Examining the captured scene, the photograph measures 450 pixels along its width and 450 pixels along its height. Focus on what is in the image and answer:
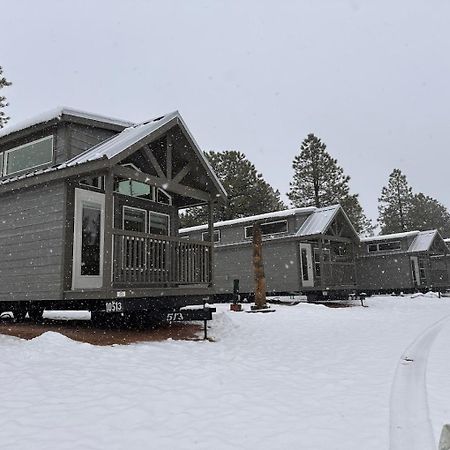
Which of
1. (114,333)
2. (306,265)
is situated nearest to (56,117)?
(114,333)

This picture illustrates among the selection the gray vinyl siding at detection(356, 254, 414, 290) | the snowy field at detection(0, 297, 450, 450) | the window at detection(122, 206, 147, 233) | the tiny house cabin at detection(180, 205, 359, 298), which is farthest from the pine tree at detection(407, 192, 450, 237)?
the snowy field at detection(0, 297, 450, 450)

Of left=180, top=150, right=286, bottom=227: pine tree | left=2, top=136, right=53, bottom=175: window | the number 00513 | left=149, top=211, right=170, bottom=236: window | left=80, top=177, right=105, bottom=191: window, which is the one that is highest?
left=180, top=150, right=286, bottom=227: pine tree

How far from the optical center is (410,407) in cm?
472

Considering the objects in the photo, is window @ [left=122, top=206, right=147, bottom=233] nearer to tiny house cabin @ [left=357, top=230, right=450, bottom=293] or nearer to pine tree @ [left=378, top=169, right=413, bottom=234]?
tiny house cabin @ [left=357, top=230, right=450, bottom=293]

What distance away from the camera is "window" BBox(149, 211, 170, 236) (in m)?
13.6

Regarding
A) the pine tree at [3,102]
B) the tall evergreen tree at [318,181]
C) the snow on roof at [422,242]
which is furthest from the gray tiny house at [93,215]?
the tall evergreen tree at [318,181]

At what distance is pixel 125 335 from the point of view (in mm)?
9664

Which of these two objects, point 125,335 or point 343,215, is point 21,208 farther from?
point 343,215

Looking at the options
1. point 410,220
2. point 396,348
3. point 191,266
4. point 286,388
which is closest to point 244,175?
point 410,220

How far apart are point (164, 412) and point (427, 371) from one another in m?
4.03

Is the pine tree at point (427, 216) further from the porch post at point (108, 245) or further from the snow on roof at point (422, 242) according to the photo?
the porch post at point (108, 245)

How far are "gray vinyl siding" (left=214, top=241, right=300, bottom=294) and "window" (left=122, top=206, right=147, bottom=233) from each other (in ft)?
37.3

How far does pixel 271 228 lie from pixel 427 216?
145 ft

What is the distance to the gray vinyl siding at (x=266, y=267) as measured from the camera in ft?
75.0
